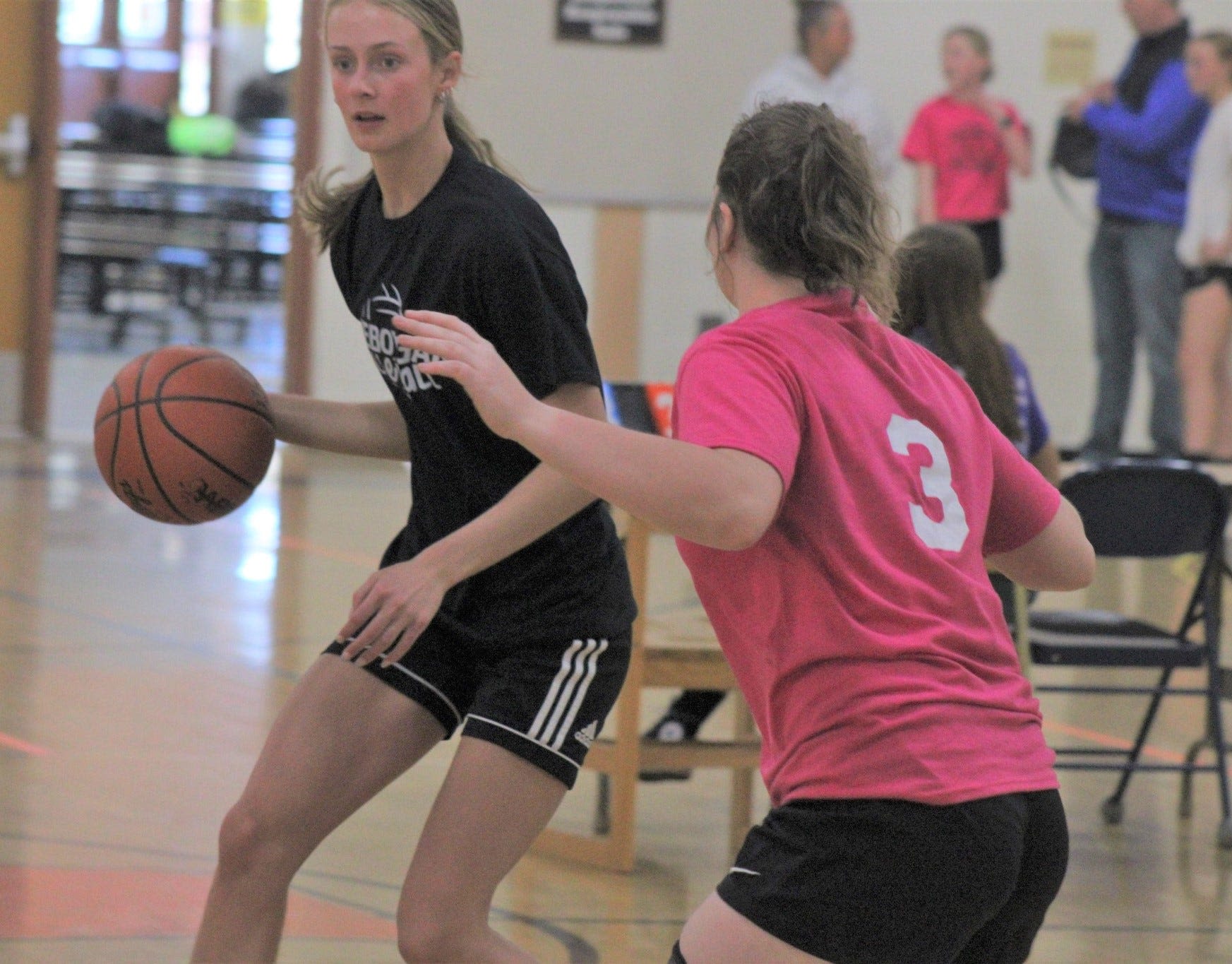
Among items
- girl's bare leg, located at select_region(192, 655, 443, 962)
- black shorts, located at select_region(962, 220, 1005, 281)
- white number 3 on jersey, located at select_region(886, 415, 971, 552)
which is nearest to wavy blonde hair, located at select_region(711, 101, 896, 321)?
white number 3 on jersey, located at select_region(886, 415, 971, 552)

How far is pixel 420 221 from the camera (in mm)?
2395

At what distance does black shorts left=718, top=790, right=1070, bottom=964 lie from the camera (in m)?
1.72

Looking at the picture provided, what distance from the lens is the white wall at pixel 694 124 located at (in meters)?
10.0

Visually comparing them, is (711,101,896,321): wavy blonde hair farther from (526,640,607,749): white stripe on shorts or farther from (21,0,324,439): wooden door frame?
(21,0,324,439): wooden door frame

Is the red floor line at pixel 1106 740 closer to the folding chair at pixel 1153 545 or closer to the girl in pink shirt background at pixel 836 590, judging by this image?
the folding chair at pixel 1153 545

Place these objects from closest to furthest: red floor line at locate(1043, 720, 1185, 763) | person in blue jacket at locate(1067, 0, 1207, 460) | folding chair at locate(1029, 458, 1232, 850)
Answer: folding chair at locate(1029, 458, 1232, 850)
red floor line at locate(1043, 720, 1185, 763)
person in blue jacket at locate(1067, 0, 1207, 460)

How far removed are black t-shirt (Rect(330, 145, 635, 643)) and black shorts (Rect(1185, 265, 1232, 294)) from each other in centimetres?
662

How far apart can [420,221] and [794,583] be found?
0.91 metres

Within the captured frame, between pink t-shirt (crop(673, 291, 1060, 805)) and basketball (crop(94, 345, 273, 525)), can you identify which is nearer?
pink t-shirt (crop(673, 291, 1060, 805))

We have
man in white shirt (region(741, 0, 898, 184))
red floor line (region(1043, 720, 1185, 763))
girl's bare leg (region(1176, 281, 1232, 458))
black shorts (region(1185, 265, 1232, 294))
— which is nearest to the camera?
red floor line (region(1043, 720, 1185, 763))

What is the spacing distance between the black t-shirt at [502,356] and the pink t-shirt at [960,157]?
7280mm

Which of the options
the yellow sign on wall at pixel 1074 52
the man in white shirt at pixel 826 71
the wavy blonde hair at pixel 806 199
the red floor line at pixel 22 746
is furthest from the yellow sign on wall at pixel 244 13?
the wavy blonde hair at pixel 806 199

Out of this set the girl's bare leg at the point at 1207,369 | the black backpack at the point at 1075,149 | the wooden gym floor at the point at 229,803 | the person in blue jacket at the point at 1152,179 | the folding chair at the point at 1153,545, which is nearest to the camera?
the wooden gym floor at the point at 229,803

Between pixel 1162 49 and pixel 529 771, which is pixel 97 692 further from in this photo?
pixel 1162 49
